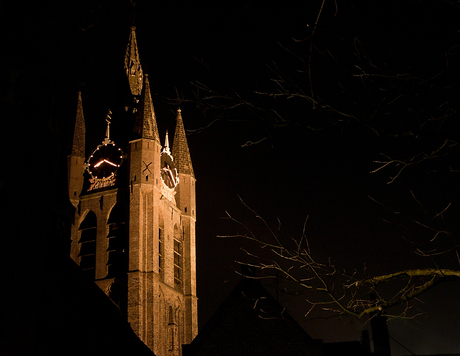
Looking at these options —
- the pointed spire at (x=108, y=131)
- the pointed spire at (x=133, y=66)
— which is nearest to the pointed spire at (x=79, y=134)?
the pointed spire at (x=108, y=131)

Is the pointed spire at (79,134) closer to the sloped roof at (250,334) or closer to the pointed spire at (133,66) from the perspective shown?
the pointed spire at (133,66)

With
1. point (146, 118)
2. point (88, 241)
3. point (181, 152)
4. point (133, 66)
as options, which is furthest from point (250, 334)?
point (133, 66)

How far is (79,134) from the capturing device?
1737 inches

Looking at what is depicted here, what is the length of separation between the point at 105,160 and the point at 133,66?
29.6 feet

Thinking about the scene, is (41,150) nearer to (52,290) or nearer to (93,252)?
(52,290)

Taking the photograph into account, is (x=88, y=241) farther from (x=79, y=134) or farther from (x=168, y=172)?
(x=79, y=134)

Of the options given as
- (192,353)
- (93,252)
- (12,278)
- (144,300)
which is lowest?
(12,278)

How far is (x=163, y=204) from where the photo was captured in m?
40.9

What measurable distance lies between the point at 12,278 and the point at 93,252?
3709 cm

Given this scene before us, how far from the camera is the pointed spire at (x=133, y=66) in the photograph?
47.4 metres

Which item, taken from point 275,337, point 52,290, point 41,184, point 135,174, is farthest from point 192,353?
point 135,174

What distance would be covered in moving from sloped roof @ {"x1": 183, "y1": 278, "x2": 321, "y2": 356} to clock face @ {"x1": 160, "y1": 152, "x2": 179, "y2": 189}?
2364 centimetres

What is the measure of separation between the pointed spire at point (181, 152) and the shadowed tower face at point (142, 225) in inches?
2.9

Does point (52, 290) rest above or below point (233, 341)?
below
